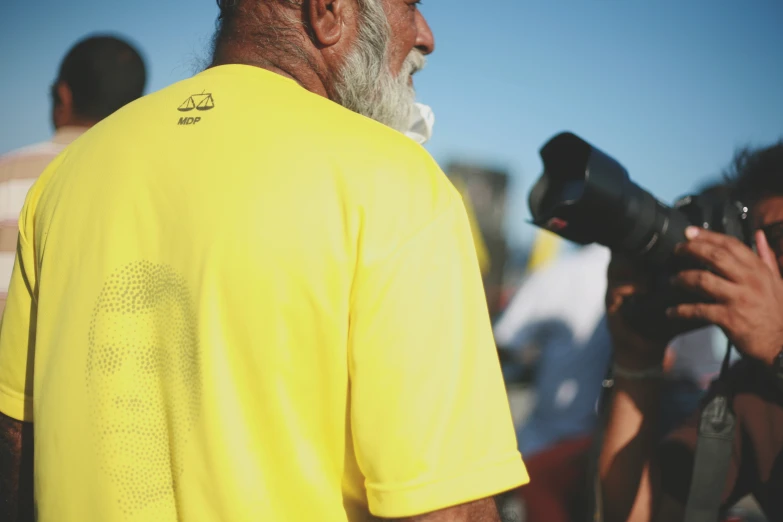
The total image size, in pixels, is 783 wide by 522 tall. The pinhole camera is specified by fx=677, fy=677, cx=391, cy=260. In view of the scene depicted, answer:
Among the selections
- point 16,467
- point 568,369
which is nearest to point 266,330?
point 16,467

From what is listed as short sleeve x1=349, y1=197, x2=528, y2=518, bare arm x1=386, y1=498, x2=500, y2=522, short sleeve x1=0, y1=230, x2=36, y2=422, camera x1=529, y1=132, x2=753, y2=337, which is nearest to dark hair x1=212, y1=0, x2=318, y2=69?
short sleeve x1=349, y1=197, x2=528, y2=518

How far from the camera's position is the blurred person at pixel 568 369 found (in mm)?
2053

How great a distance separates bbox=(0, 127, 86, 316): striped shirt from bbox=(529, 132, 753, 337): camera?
5.61 ft

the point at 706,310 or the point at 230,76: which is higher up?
the point at 230,76

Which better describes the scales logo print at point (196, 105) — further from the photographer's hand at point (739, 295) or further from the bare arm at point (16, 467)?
the photographer's hand at point (739, 295)

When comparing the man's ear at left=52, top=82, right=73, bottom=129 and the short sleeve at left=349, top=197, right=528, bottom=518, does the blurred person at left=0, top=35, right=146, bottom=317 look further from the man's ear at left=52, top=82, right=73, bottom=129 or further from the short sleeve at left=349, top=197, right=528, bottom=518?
the short sleeve at left=349, top=197, right=528, bottom=518

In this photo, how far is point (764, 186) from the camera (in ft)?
5.79

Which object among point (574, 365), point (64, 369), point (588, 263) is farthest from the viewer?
point (588, 263)

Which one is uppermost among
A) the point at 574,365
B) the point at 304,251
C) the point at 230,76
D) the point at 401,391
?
the point at 230,76

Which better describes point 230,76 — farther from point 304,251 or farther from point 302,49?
point 304,251

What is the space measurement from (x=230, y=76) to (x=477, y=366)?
52cm

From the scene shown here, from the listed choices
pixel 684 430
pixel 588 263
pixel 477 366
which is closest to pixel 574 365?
pixel 588 263

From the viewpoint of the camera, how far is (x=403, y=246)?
79 centimetres

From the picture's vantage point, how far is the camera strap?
1483mm
